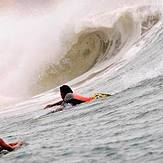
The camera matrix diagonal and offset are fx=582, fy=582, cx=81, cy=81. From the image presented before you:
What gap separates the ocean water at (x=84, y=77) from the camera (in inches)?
360

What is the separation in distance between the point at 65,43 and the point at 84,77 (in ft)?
22.7

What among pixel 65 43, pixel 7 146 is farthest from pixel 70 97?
pixel 65 43

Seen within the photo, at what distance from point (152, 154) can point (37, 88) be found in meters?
19.3

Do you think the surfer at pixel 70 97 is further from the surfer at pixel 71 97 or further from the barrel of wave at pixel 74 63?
the barrel of wave at pixel 74 63

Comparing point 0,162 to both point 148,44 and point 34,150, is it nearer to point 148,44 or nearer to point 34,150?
point 34,150

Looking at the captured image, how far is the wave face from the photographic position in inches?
1049

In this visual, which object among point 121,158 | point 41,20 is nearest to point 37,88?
point 41,20

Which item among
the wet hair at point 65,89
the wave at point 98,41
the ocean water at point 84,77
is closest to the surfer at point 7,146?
the ocean water at point 84,77

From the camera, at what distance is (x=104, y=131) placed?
10.1m

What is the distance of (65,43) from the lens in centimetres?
3011

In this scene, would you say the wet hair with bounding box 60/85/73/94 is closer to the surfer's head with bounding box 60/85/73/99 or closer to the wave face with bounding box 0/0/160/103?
the surfer's head with bounding box 60/85/73/99

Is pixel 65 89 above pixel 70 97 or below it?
above

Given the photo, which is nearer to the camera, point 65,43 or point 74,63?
point 74,63

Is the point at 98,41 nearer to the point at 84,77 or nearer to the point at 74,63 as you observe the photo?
the point at 74,63
